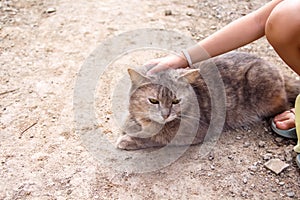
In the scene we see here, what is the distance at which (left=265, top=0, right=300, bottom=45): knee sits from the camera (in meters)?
1.94

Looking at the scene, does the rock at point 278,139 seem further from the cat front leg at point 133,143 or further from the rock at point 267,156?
the cat front leg at point 133,143

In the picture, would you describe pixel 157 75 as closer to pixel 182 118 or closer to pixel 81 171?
pixel 182 118

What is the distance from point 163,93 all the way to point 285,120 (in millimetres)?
752

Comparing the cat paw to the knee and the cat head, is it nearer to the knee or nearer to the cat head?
the cat head

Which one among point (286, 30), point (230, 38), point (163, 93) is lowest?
point (163, 93)

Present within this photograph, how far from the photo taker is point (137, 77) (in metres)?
2.17

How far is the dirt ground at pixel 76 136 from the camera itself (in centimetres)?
210

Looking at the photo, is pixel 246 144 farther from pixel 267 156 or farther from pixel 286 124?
pixel 286 124

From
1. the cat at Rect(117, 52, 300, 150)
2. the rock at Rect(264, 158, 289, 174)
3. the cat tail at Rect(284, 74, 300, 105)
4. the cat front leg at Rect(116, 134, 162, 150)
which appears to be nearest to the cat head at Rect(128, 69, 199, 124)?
the cat at Rect(117, 52, 300, 150)

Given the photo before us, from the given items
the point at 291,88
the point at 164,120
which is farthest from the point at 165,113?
the point at 291,88

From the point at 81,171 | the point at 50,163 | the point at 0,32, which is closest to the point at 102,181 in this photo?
the point at 81,171

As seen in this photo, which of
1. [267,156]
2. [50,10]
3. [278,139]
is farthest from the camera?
[50,10]

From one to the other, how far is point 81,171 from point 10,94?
80 centimetres

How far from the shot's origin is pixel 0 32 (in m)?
3.19
